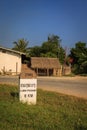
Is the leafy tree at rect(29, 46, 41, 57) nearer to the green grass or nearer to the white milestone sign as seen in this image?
the green grass

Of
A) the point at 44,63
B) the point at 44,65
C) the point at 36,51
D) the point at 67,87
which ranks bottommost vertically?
the point at 67,87

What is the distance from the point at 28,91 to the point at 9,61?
25695 mm

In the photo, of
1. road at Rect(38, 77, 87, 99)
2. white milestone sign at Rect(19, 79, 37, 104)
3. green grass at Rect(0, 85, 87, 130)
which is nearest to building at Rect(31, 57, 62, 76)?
road at Rect(38, 77, 87, 99)

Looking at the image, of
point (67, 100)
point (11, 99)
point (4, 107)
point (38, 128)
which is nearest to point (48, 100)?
point (67, 100)

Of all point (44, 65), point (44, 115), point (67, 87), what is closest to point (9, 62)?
point (44, 65)

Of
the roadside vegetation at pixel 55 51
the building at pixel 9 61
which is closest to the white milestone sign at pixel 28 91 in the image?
the building at pixel 9 61

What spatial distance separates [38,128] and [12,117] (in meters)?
1.41

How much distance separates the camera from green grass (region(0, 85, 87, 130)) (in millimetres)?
7395

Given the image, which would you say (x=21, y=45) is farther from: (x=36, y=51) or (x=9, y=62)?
(x=9, y=62)

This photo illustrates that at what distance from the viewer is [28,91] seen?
1095cm

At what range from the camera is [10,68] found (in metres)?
36.2

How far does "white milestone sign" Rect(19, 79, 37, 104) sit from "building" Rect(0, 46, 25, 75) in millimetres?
24561

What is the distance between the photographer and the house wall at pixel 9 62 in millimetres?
35594

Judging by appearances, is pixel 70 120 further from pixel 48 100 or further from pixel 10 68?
pixel 10 68
